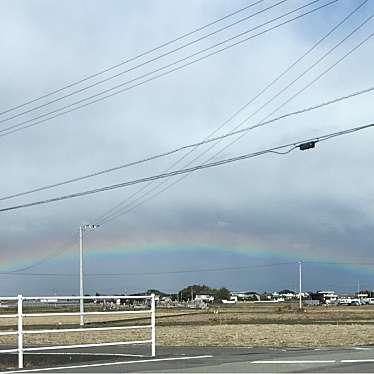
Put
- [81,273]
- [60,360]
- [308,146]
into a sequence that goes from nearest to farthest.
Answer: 1. [60,360]
2. [308,146]
3. [81,273]

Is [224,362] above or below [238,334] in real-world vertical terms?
above

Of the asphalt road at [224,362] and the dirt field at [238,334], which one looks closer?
the asphalt road at [224,362]

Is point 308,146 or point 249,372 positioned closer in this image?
point 249,372

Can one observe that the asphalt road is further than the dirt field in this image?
No

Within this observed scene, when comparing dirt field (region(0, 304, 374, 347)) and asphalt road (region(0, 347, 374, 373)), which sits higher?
asphalt road (region(0, 347, 374, 373))

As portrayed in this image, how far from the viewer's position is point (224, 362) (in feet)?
53.3

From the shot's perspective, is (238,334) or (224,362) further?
(238,334)

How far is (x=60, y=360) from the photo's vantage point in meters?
17.8

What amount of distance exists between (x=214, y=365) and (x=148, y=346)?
782cm

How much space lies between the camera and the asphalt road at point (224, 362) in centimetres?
1455

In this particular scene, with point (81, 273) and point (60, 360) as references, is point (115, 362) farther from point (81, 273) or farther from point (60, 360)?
point (81, 273)

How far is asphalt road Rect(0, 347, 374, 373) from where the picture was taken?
1455 cm

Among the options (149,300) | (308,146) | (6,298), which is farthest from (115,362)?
(308,146)

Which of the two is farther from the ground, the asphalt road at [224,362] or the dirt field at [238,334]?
the asphalt road at [224,362]
